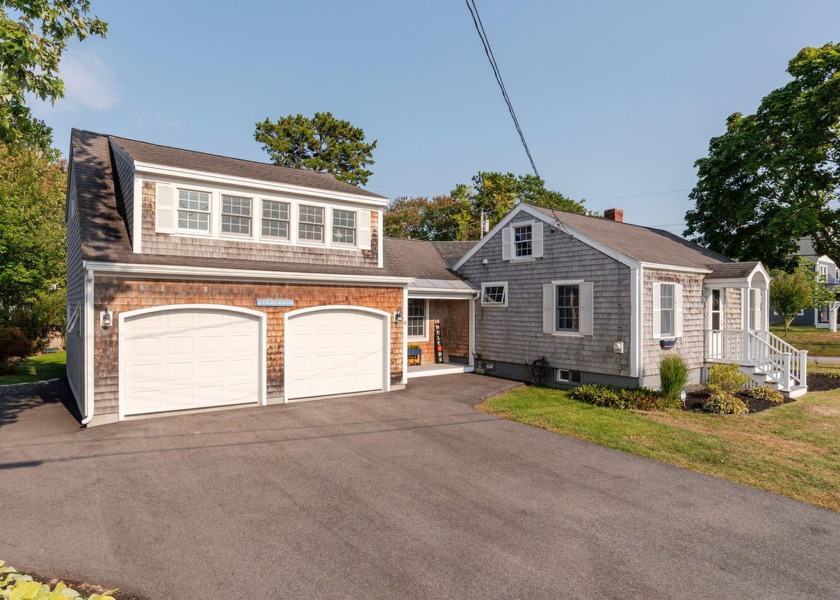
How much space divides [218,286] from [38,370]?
12.2 metres

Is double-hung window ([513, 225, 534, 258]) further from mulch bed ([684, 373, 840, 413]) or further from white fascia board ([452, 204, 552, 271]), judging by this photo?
mulch bed ([684, 373, 840, 413])

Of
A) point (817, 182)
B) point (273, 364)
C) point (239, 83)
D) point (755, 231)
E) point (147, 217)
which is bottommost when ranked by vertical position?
point (273, 364)

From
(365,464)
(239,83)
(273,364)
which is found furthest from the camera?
(239,83)

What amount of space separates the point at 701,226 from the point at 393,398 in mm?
18637

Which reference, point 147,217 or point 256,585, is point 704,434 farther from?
point 147,217

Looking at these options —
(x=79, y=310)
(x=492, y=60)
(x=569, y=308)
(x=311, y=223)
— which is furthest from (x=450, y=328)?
(x=79, y=310)

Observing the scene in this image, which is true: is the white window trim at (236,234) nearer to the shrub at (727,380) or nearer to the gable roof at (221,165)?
the gable roof at (221,165)

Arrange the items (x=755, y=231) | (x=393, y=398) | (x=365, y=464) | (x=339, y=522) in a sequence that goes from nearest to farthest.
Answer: (x=339, y=522)
(x=365, y=464)
(x=393, y=398)
(x=755, y=231)

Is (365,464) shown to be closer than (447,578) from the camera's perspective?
No

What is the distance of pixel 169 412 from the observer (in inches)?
420

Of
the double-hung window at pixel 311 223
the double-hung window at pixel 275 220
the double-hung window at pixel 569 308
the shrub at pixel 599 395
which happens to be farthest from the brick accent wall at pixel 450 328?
the double-hung window at pixel 275 220

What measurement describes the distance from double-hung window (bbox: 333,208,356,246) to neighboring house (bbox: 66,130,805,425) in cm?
5

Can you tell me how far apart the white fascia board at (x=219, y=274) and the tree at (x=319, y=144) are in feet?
84.7

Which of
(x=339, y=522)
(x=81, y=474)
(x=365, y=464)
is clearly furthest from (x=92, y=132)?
(x=339, y=522)
